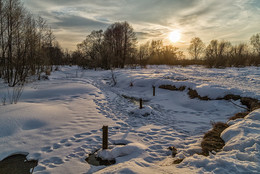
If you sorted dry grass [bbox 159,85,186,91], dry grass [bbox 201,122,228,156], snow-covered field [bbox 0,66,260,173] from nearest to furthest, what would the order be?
snow-covered field [bbox 0,66,260,173] < dry grass [bbox 201,122,228,156] < dry grass [bbox 159,85,186,91]

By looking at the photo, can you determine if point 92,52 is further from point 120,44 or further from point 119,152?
point 119,152

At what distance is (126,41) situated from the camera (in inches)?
1303

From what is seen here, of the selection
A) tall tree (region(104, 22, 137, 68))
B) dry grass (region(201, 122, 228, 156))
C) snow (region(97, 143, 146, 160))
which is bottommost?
snow (region(97, 143, 146, 160))

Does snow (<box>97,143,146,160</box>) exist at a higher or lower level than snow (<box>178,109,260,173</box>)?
lower

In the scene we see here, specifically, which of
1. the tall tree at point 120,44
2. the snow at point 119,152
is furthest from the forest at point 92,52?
the snow at point 119,152

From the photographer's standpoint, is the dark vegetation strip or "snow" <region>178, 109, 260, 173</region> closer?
"snow" <region>178, 109, 260, 173</region>

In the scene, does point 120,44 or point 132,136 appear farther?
point 120,44

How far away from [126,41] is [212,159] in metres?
32.6

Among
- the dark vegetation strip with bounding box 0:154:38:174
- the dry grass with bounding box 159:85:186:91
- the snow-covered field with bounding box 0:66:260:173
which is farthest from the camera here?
the dry grass with bounding box 159:85:186:91

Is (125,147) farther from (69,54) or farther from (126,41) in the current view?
(69,54)

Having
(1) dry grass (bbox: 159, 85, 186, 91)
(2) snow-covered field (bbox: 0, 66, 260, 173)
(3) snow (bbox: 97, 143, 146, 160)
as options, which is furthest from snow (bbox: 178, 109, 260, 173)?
(1) dry grass (bbox: 159, 85, 186, 91)

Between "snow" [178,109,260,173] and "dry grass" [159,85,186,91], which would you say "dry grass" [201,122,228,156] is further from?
"dry grass" [159,85,186,91]

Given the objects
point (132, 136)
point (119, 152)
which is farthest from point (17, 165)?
point (132, 136)

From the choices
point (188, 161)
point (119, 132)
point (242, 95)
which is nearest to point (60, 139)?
point (119, 132)
